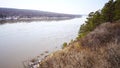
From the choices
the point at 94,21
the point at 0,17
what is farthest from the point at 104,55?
the point at 0,17

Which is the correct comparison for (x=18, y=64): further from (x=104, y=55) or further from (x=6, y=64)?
(x=104, y=55)

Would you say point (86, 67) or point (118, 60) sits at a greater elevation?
point (118, 60)

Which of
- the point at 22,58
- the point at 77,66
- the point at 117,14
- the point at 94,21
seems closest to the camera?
the point at 77,66

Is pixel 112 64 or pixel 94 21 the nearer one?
pixel 112 64

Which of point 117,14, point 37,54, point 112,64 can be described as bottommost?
point 37,54

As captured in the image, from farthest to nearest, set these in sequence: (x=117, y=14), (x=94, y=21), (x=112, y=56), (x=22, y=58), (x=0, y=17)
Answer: (x=0, y=17)
(x=94, y=21)
(x=117, y=14)
(x=22, y=58)
(x=112, y=56)

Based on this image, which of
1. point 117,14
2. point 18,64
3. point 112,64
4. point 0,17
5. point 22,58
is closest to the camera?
point 112,64

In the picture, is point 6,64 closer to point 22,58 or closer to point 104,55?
point 22,58

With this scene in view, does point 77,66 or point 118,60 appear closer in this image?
point 118,60

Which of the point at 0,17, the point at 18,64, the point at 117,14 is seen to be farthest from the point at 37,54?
the point at 0,17
